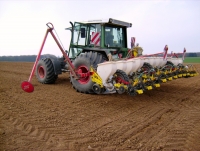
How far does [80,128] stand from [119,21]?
3947mm

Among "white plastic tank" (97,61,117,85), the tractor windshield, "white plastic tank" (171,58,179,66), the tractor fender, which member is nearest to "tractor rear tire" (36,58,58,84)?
the tractor fender

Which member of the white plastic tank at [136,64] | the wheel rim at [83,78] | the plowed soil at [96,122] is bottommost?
the plowed soil at [96,122]

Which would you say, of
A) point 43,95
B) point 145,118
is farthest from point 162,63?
point 43,95

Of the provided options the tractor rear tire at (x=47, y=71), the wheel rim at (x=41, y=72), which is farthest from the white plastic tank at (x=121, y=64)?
the wheel rim at (x=41, y=72)

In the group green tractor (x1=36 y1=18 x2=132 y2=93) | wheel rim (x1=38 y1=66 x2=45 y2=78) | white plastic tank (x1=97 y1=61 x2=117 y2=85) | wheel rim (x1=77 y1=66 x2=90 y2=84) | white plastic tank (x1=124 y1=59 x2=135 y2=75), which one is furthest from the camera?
wheel rim (x1=38 y1=66 x2=45 y2=78)

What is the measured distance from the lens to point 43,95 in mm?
5742

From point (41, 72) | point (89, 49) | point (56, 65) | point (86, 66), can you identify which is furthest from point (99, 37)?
point (41, 72)

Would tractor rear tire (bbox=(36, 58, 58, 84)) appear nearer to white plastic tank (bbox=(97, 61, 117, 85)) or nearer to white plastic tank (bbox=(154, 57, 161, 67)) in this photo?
white plastic tank (bbox=(97, 61, 117, 85))

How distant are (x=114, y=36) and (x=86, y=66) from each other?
157cm

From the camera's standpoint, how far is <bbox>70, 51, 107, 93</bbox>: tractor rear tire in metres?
5.77

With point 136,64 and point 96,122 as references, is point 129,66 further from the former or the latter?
point 96,122

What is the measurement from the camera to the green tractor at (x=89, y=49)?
19.4ft

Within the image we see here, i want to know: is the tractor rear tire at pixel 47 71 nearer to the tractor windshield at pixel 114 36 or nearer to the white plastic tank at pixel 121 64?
the tractor windshield at pixel 114 36

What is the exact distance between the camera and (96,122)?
397 cm
